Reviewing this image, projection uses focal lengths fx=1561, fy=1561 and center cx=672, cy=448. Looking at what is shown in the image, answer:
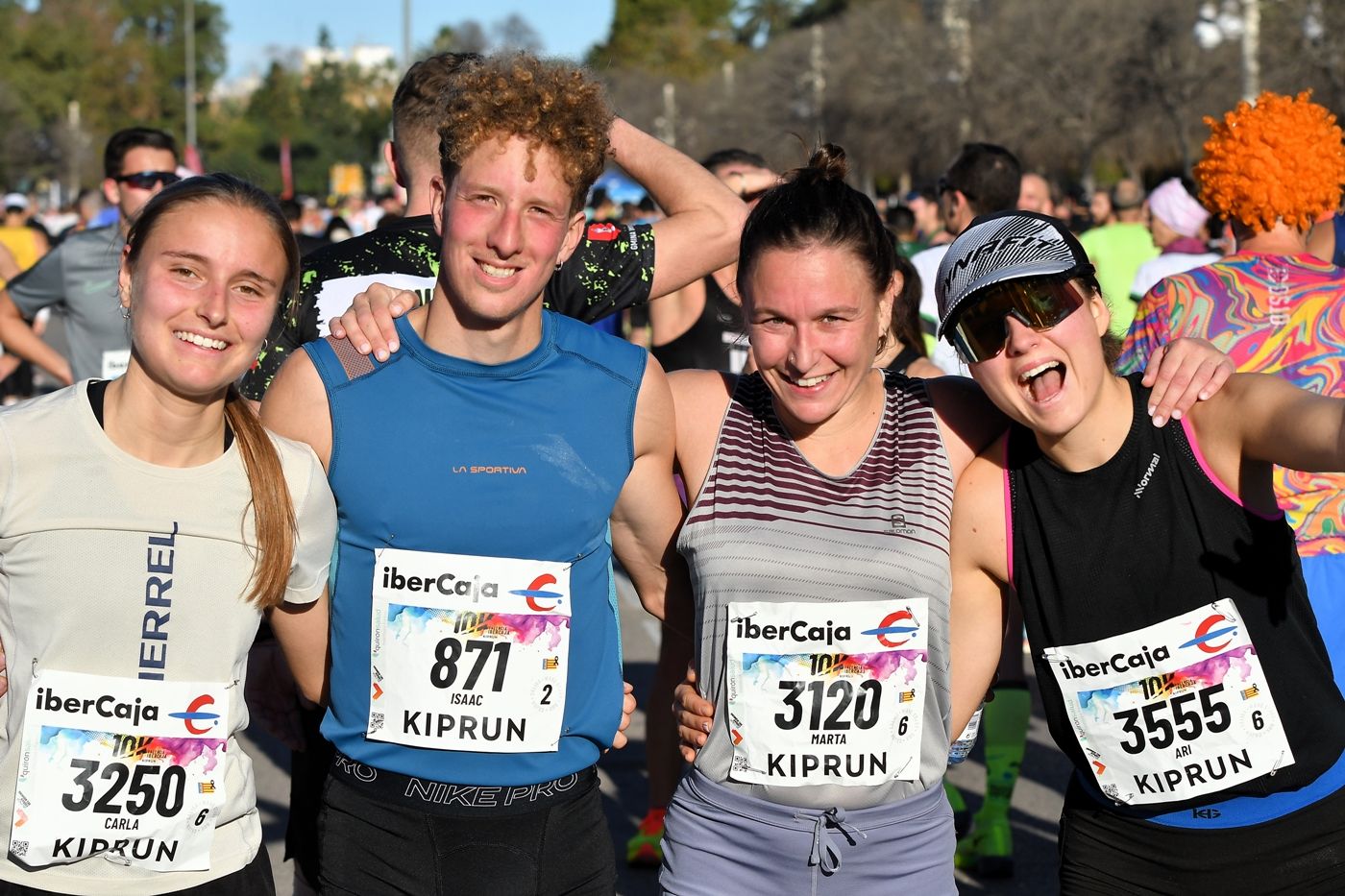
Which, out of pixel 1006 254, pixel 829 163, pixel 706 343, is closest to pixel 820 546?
pixel 1006 254

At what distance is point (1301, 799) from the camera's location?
300 centimetres

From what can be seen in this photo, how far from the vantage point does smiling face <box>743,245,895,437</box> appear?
3.06 m

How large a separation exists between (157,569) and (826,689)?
1270 millimetres

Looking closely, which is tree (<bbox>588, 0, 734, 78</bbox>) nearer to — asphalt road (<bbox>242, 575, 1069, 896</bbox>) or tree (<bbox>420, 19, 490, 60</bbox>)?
tree (<bbox>420, 19, 490, 60</bbox>)

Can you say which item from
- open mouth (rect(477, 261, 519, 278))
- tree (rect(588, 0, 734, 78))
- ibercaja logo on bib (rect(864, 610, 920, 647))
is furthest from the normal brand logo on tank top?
tree (rect(588, 0, 734, 78))

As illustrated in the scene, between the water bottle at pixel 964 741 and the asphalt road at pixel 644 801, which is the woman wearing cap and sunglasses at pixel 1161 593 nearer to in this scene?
the water bottle at pixel 964 741

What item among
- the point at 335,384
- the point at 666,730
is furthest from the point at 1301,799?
the point at 666,730

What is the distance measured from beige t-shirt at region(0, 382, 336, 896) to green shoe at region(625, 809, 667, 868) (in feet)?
8.85

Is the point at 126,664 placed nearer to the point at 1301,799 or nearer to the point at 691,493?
the point at 691,493

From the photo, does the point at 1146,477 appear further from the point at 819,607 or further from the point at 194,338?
the point at 194,338

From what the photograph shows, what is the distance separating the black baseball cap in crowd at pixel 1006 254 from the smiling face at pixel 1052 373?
77 millimetres

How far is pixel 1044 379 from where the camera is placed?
296 cm

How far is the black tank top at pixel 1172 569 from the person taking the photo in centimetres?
294

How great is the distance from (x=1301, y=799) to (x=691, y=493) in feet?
4.37
